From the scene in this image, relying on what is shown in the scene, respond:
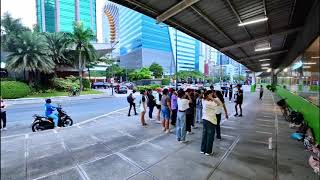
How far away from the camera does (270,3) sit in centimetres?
765

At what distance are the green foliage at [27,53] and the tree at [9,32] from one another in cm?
6

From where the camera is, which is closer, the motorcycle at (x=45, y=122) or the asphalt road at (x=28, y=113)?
the motorcycle at (x=45, y=122)

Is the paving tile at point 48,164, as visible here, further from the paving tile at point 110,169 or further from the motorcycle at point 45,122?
the motorcycle at point 45,122

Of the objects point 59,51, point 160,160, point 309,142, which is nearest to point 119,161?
point 160,160

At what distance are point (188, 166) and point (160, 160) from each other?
775mm

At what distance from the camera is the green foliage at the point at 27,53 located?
2.10m

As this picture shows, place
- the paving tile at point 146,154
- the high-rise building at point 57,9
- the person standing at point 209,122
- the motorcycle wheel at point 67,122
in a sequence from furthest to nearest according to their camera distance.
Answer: the motorcycle wheel at point 67,122, the person standing at point 209,122, the paving tile at point 146,154, the high-rise building at point 57,9

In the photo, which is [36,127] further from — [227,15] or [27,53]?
[227,15]

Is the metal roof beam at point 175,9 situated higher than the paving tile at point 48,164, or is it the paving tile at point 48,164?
the metal roof beam at point 175,9

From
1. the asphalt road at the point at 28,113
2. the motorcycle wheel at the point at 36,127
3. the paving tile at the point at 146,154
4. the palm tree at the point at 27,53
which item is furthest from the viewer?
the asphalt road at the point at 28,113

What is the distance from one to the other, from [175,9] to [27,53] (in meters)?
5.76

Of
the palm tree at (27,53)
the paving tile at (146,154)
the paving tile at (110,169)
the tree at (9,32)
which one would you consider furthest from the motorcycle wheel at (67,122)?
the tree at (9,32)

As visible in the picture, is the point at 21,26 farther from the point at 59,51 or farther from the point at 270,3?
the point at 59,51

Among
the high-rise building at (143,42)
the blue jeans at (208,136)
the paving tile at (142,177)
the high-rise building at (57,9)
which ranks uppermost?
the high-rise building at (143,42)
